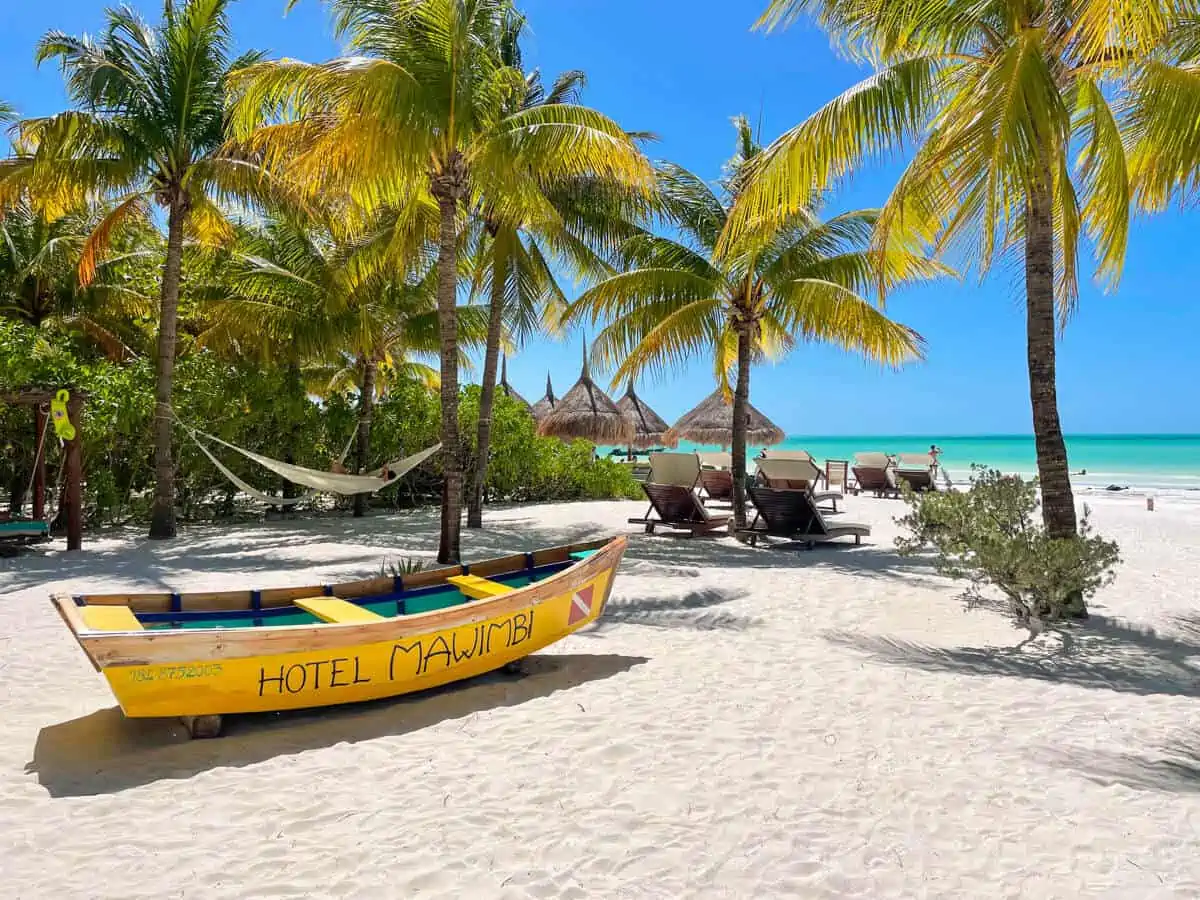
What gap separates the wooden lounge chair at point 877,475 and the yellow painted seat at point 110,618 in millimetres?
16248

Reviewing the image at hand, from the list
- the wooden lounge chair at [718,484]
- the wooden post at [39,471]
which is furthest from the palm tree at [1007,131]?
the wooden post at [39,471]

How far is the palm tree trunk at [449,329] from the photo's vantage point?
7.49m

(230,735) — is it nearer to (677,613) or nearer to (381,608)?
(381,608)

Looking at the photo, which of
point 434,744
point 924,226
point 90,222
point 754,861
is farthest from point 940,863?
point 90,222

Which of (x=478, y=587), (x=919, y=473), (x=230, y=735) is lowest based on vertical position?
(x=230, y=735)

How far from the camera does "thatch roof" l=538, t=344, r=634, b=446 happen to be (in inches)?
695

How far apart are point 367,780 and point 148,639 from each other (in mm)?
1031

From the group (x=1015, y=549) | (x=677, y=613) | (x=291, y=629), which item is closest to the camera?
(x=291, y=629)

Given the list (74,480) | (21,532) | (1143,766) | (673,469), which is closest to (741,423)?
(673,469)

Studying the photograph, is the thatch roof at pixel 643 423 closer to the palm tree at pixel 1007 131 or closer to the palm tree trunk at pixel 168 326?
the palm tree trunk at pixel 168 326

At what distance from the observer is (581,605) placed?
175 inches

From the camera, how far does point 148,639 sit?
300cm

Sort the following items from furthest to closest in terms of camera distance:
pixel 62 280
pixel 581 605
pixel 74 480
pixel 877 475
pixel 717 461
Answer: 1. pixel 877 475
2. pixel 717 461
3. pixel 62 280
4. pixel 74 480
5. pixel 581 605

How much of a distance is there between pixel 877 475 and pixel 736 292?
30.7 ft
